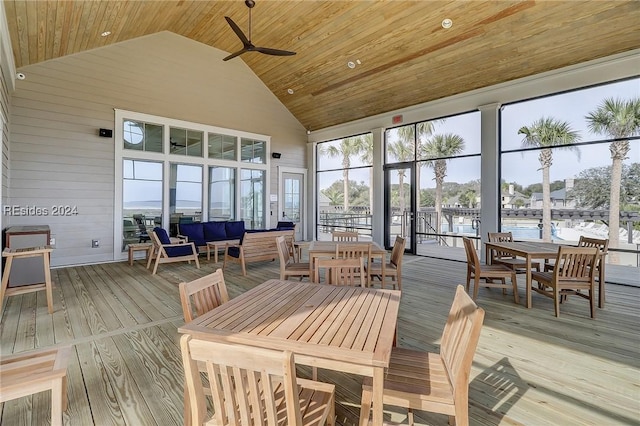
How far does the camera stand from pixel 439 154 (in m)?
7.47

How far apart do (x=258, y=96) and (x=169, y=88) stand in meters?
2.52

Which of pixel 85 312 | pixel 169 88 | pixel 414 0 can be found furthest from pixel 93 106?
pixel 414 0

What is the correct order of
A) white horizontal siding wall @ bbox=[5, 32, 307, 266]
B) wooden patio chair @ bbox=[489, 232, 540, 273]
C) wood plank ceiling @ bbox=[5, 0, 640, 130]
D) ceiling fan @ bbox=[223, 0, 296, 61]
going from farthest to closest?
white horizontal siding wall @ bbox=[5, 32, 307, 266], ceiling fan @ bbox=[223, 0, 296, 61], wood plank ceiling @ bbox=[5, 0, 640, 130], wooden patio chair @ bbox=[489, 232, 540, 273]

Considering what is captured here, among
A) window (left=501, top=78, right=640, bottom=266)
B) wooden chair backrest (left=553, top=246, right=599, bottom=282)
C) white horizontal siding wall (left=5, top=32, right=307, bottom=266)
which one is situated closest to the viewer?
wooden chair backrest (left=553, top=246, right=599, bottom=282)

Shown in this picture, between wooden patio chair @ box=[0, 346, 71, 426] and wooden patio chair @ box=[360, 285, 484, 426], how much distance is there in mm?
1510

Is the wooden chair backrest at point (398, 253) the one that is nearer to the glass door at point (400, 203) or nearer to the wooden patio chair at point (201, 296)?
the wooden patio chair at point (201, 296)

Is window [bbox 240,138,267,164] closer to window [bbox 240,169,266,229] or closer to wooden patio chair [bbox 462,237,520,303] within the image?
window [bbox 240,169,266,229]

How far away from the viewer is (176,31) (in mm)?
7375

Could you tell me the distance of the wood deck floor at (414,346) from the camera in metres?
1.95

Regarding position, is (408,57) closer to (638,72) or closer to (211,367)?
(638,72)

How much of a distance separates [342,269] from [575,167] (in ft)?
18.5

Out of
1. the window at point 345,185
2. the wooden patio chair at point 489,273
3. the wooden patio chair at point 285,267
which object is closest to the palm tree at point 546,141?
the wooden patio chair at point 489,273

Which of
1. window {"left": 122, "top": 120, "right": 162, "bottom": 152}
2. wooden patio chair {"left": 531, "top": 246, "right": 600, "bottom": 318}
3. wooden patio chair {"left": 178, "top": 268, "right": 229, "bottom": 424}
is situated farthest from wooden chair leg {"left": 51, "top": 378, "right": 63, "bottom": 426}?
window {"left": 122, "top": 120, "right": 162, "bottom": 152}

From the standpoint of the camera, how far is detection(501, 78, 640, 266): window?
5152 mm
